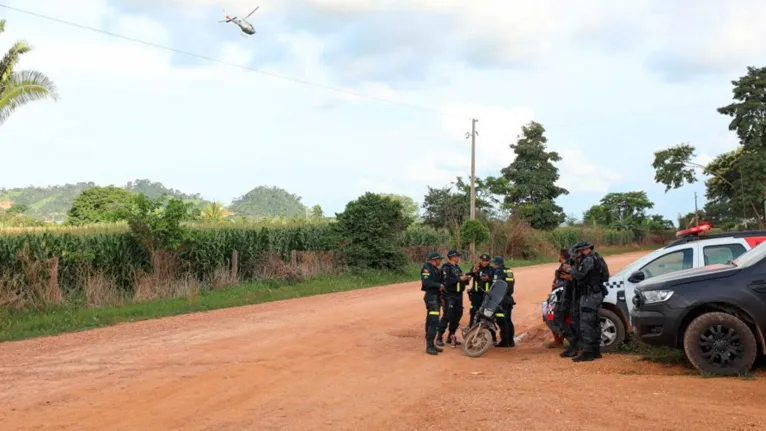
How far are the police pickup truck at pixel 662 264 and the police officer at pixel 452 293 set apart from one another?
149cm

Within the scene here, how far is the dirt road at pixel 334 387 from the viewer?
252 inches

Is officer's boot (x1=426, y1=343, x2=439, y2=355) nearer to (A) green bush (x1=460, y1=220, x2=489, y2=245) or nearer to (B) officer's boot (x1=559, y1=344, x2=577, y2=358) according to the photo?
(B) officer's boot (x1=559, y1=344, x2=577, y2=358)

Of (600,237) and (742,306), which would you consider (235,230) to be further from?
(600,237)

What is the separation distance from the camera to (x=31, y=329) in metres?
13.6

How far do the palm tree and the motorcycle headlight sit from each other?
17.3m

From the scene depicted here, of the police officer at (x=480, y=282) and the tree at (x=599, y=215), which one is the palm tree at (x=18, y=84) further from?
the tree at (x=599, y=215)

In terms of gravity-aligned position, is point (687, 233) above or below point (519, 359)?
above

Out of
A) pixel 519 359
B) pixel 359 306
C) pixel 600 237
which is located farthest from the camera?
pixel 600 237

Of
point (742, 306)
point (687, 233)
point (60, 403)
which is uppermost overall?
point (687, 233)

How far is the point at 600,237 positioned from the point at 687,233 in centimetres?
4876

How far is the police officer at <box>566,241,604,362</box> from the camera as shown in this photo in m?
9.47

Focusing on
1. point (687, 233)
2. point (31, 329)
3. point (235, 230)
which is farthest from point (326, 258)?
point (687, 233)

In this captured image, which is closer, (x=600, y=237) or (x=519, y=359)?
(x=519, y=359)

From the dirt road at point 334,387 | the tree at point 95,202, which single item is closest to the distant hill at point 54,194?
the tree at point 95,202
